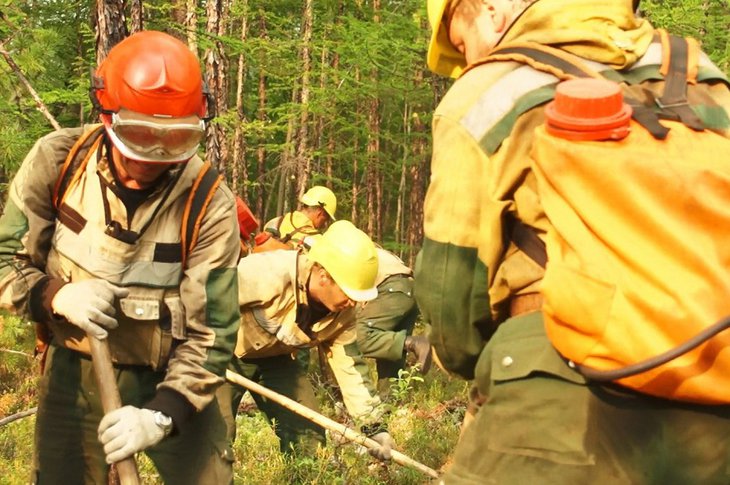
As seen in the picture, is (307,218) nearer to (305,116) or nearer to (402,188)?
(305,116)

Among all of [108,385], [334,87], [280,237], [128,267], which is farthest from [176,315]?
[334,87]

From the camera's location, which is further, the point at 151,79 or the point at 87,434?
the point at 87,434

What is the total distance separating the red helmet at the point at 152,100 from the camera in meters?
3.34

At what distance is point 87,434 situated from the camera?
3850 millimetres

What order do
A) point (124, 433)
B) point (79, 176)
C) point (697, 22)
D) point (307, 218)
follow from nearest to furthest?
point (124, 433) < point (79, 176) < point (307, 218) < point (697, 22)

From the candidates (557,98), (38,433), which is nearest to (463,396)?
(38,433)

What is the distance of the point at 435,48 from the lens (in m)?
2.93

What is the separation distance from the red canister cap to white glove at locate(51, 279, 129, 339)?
82.0 inches

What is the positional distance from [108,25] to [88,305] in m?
2.54

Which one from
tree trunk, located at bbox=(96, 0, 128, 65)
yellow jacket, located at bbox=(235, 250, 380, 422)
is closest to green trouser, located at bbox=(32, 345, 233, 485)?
yellow jacket, located at bbox=(235, 250, 380, 422)

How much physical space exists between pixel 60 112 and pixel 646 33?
55.8ft

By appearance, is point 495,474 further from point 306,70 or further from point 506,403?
point 306,70

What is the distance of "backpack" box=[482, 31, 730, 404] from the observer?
183cm

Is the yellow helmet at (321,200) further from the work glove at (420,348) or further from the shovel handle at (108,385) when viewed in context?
the shovel handle at (108,385)
